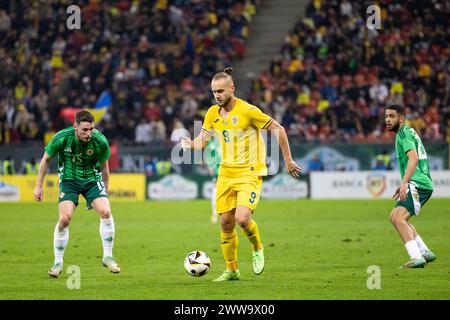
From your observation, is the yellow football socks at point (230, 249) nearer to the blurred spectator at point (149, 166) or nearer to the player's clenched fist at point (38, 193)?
the player's clenched fist at point (38, 193)

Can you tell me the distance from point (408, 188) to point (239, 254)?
3614 mm

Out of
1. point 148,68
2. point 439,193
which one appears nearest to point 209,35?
point 148,68

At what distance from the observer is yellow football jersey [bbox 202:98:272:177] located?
11.6 metres

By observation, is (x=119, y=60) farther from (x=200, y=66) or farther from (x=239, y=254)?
(x=239, y=254)

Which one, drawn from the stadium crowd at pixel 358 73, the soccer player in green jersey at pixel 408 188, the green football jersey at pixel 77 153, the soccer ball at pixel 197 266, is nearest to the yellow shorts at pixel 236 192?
the soccer ball at pixel 197 266

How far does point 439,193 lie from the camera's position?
3045cm

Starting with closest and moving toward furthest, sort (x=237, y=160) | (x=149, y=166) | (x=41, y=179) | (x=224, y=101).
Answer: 1. (x=224, y=101)
2. (x=237, y=160)
3. (x=41, y=179)
4. (x=149, y=166)

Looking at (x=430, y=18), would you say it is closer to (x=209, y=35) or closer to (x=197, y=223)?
(x=209, y=35)

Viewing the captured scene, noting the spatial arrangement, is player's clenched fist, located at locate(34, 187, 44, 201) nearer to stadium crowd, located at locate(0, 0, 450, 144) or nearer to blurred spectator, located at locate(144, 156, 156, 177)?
blurred spectator, located at locate(144, 156, 156, 177)

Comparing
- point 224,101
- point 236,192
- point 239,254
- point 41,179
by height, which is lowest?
point 239,254

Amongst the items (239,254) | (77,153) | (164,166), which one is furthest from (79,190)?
(164,166)

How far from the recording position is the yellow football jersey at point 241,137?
38.2 ft

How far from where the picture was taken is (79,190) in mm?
12602

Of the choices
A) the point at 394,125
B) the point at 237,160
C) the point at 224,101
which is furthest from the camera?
the point at 394,125
